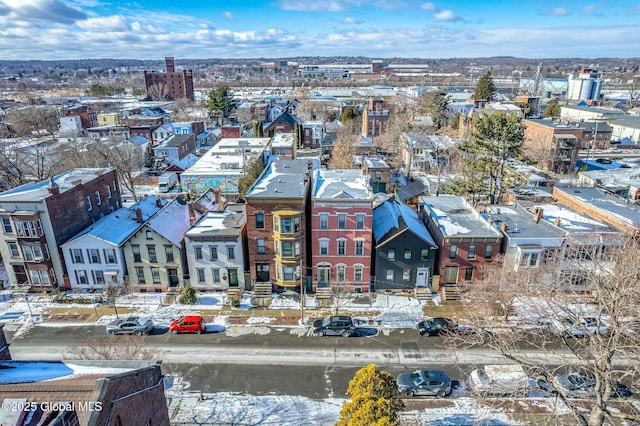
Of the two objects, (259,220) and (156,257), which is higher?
(259,220)

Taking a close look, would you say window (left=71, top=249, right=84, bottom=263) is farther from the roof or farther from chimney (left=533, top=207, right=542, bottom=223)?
chimney (left=533, top=207, right=542, bottom=223)

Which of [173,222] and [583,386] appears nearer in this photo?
[583,386]

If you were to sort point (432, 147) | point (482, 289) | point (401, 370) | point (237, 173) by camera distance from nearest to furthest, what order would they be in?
1. point (401, 370)
2. point (482, 289)
3. point (237, 173)
4. point (432, 147)

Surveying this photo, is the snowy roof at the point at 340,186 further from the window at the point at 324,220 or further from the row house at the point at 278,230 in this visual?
the window at the point at 324,220

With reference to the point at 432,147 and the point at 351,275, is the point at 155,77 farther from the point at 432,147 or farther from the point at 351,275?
the point at 351,275

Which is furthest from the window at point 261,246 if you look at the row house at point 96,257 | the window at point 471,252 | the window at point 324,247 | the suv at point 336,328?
the window at point 471,252

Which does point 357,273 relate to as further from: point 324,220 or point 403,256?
point 324,220

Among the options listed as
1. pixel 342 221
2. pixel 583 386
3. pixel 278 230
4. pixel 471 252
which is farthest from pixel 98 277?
pixel 583 386

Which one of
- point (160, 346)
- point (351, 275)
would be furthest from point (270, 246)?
point (160, 346)

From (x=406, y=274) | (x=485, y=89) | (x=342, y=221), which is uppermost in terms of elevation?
(x=485, y=89)
